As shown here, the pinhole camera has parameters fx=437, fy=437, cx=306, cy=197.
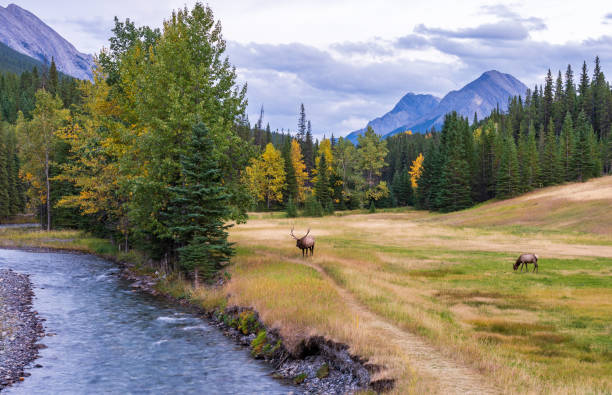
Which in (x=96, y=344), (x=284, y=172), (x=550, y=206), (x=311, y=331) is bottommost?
(x=96, y=344)

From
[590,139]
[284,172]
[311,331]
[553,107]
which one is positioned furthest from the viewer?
[553,107]

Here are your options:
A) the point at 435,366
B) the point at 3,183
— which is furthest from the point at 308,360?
the point at 3,183

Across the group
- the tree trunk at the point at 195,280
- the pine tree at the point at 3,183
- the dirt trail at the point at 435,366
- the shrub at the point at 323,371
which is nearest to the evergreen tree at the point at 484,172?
the tree trunk at the point at 195,280

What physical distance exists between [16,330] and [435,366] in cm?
1758

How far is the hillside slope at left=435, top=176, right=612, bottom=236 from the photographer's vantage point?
53662 millimetres

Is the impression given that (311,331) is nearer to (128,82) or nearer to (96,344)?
(96,344)

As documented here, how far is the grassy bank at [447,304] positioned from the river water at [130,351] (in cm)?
216

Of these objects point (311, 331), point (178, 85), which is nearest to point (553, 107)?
point (178, 85)

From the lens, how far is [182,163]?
28234mm

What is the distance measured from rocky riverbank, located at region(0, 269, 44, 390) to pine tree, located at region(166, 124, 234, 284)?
872 cm

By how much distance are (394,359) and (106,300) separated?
1951 centimetres

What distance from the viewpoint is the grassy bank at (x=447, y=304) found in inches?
490

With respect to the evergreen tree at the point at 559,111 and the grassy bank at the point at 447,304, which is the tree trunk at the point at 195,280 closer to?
the grassy bank at the point at 447,304

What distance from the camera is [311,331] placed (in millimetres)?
16438
